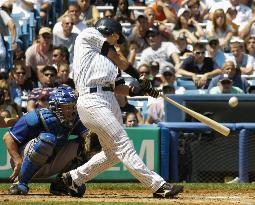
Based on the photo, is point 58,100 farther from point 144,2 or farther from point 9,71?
point 144,2

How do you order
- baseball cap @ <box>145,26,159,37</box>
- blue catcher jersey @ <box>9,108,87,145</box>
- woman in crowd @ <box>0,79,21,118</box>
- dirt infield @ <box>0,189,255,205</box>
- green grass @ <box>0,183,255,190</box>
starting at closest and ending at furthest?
dirt infield @ <box>0,189,255,205</box> < blue catcher jersey @ <box>9,108,87,145</box> < green grass @ <box>0,183,255,190</box> < woman in crowd @ <box>0,79,21,118</box> < baseball cap @ <box>145,26,159,37</box>

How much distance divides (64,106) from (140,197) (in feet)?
3.89

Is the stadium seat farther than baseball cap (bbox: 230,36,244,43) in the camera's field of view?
No

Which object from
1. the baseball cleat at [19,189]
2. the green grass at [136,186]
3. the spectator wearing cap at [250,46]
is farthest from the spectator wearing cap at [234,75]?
the baseball cleat at [19,189]

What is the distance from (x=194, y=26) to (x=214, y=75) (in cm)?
230

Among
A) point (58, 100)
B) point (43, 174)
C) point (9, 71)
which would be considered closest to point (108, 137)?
point (58, 100)

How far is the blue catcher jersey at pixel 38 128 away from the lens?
9508mm

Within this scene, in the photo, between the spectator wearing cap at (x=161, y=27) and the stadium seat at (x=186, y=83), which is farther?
the spectator wearing cap at (x=161, y=27)

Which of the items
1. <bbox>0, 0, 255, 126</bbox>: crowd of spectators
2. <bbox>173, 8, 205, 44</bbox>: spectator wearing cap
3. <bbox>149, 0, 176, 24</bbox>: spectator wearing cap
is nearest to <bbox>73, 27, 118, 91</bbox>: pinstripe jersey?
<bbox>0, 0, 255, 126</bbox>: crowd of spectators

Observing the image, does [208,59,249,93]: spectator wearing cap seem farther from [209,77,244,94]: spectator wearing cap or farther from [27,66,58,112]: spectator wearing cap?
[27,66,58,112]: spectator wearing cap

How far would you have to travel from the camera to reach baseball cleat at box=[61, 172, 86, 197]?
362 inches

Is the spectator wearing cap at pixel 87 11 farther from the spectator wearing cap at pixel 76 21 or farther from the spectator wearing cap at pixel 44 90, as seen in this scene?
→ the spectator wearing cap at pixel 44 90

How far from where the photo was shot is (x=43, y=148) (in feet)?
30.1

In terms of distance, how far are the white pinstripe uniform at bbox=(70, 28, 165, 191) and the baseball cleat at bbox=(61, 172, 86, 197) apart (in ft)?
1.86
